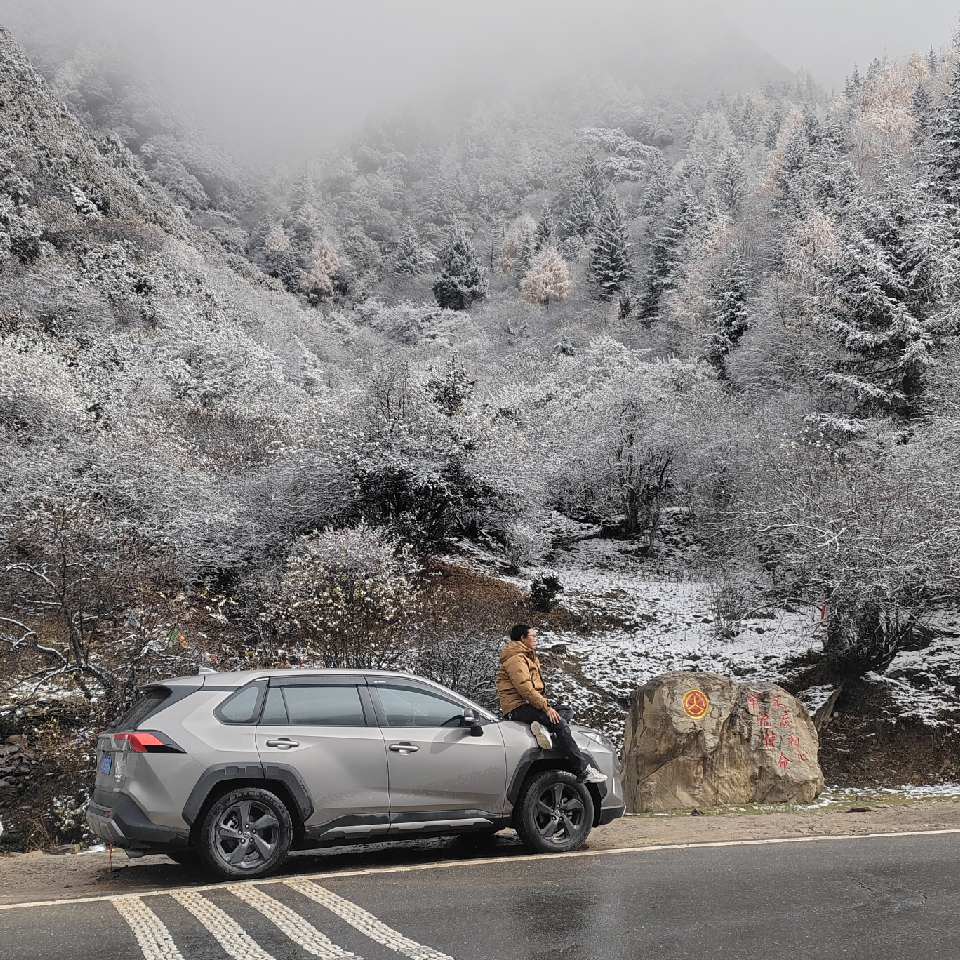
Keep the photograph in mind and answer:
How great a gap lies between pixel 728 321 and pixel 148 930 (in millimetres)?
39928

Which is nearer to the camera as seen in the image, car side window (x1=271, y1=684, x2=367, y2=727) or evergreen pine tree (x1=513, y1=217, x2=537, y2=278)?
car side window (x1=271, y1=684, x2=367, y2=727)

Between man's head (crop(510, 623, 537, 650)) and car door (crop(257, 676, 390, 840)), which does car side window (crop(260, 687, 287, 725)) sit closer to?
car door (crop(257, 676, 390, 840))

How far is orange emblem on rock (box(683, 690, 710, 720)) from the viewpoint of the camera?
1180cm

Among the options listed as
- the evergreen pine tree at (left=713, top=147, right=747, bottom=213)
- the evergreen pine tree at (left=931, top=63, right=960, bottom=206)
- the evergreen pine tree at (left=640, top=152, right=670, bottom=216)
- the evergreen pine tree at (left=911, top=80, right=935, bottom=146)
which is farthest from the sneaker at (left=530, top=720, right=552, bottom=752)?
the evergreen pine tree at (left=640, top=152, right=670, bottom=216)

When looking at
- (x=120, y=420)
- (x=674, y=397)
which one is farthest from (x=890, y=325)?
(x=120, y=420)

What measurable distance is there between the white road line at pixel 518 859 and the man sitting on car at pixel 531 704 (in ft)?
2.28

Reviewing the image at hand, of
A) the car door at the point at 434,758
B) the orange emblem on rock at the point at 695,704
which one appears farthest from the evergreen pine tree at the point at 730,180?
the car door at the point at 434,758

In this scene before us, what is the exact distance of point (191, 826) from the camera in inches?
241

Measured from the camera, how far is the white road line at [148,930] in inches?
177

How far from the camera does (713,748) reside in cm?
1172

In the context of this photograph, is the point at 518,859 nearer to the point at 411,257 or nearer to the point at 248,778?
the point at 248,778

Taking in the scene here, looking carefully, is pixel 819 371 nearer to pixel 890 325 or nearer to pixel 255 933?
pixel 890 325

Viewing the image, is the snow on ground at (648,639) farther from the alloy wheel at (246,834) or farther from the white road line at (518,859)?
the alloy wheel at (246,834)

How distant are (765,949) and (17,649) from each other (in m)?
13.7
